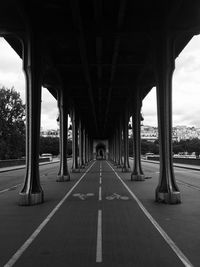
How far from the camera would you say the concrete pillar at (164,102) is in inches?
691

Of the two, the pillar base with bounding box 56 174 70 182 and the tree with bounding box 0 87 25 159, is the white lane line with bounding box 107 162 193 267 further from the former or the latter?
the tree with bounding box 0 87 25 159

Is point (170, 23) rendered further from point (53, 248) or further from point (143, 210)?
point (53, 248)

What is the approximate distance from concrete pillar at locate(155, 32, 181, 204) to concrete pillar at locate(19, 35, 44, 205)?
4.96 metres

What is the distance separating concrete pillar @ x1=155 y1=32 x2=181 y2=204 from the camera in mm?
17547

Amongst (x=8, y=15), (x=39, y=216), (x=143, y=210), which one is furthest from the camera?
(x=8, y=15)

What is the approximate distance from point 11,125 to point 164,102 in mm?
71002

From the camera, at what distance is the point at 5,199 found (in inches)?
742

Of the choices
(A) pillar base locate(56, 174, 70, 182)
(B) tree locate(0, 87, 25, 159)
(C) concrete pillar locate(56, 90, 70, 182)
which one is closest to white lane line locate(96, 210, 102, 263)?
(A) pillar base locate(56, 174, 70, 182)

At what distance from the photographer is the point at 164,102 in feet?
59.1

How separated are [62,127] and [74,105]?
14.4 metres

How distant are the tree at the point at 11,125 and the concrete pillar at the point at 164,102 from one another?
64417mm

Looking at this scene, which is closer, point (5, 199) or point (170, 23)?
point (170, 23)

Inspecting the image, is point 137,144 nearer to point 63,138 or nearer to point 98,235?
point 63,138

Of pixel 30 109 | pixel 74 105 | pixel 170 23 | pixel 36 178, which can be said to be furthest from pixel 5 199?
pixel 74 105
